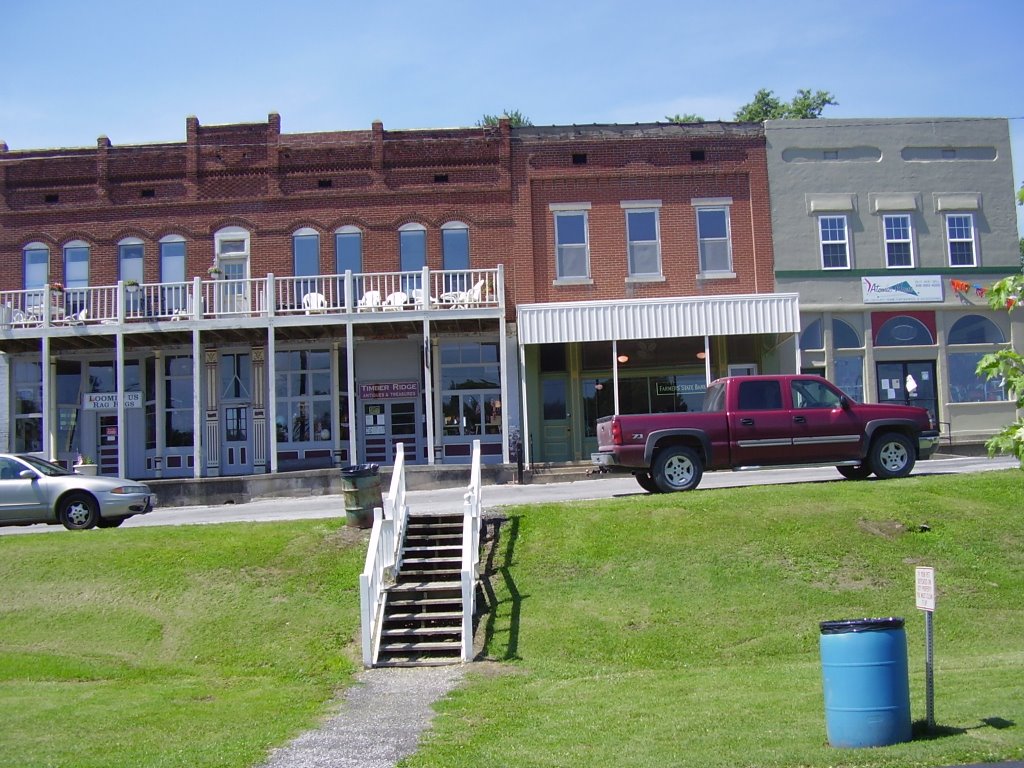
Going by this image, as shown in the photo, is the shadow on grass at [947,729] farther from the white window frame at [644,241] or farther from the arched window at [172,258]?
the arched window at [172,258]

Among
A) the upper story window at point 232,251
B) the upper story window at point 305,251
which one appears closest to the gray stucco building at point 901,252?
the upper story window at point 305,251

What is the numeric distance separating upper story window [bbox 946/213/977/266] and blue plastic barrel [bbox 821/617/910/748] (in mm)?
22690

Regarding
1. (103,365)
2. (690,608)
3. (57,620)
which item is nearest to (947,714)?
(690,608)

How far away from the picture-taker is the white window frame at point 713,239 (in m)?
27.7

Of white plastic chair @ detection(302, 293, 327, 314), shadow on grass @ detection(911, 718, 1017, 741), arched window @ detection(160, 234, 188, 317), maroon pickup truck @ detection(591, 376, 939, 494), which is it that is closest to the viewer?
shadow on grass @ detection(911, 718, 1017, 741)

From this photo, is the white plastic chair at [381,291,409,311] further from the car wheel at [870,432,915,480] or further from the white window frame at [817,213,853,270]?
the car wheel at [870,432,915,480]

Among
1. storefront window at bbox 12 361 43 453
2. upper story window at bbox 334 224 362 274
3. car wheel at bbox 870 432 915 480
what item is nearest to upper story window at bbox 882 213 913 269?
car wheel at bbox 870 432 915 480

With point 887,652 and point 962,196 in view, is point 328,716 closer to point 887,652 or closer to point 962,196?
point 887,652

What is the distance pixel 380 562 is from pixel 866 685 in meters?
6.91

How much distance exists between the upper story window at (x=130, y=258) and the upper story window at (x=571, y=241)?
36.6 feet

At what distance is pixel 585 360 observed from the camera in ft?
91.3

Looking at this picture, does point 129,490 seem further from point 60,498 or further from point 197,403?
point 197,403

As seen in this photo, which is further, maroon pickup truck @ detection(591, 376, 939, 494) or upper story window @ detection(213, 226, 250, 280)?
upper story window @ detection(213, 226, 250, 280)

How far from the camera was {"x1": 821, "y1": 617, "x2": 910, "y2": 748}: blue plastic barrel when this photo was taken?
754cm
